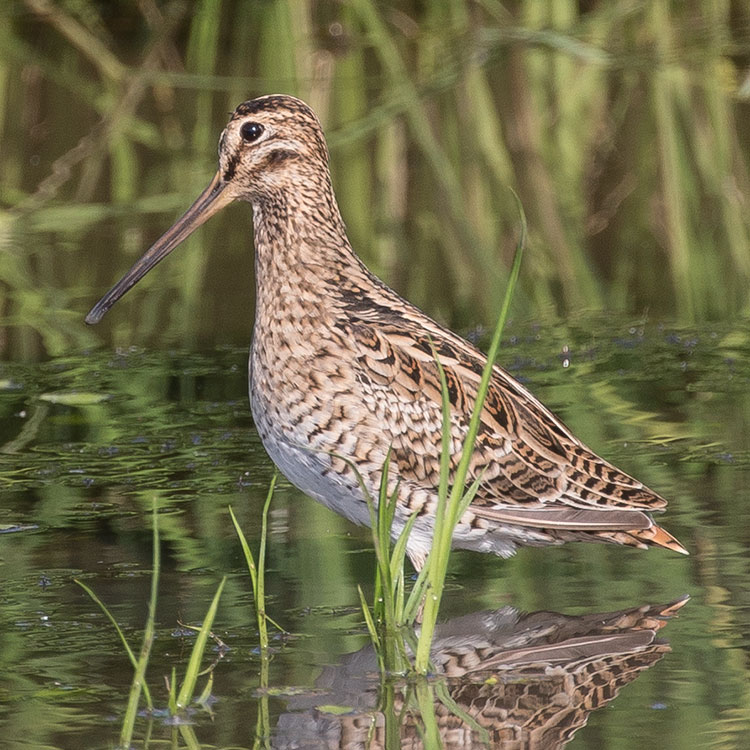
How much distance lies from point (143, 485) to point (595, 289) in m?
2.94

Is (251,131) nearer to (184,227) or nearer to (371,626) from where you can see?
(184,227)

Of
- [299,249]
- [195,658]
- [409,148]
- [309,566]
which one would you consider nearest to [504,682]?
[195,658]

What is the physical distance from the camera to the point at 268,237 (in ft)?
18.3

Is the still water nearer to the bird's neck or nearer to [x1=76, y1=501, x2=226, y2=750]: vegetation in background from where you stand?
[x1=76, y1=501, x2=226, y2=750]: vegetation in background

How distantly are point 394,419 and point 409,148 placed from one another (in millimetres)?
5742

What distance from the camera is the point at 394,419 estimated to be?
201 inches

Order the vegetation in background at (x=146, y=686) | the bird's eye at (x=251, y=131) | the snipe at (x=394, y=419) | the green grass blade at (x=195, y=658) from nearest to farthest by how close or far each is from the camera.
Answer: the vegetation in background at (x=146, y=686) < the green grass blade at (x=195, y=658) < the snipe at (x=394, y=419) < the bird's eye at (x=251, y=131)

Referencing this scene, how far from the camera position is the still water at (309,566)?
157 inches

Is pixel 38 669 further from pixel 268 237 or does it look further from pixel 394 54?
pixel 394 54

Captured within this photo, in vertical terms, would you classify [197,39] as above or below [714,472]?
above

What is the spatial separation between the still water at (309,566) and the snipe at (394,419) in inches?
6.8

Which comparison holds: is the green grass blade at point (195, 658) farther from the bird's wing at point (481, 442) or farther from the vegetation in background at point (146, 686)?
the bird's wing at point (481, 442)

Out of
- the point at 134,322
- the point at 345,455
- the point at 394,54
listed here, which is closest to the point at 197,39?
the point at 394,54

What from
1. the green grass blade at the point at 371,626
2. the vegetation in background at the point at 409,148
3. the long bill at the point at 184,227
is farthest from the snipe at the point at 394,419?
the vegetation in background at the point at 409,148
